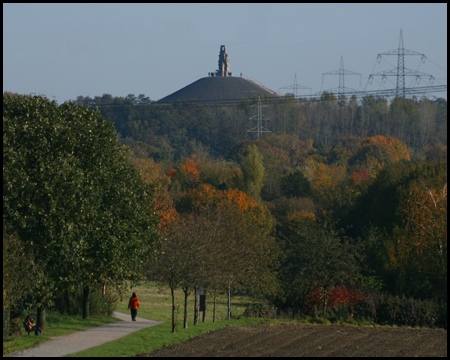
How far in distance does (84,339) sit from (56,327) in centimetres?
324

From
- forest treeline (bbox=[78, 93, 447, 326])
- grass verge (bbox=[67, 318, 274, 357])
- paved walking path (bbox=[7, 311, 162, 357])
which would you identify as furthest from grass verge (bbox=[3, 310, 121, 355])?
forest treeline (bbox=[78, 93, 447, 326])

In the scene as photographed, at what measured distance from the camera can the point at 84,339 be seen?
864 inches

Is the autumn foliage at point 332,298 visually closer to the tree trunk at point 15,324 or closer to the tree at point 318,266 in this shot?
the tree at point 318,266

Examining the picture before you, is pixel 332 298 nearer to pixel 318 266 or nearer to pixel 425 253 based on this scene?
pixel 318 266

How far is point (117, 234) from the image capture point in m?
24.5

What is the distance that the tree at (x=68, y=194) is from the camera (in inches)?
871

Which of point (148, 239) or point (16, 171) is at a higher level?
→ point (16, 171)

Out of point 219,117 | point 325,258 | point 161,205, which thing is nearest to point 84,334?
point 325,258

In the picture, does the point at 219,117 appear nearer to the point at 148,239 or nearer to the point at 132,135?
the point at 132,135

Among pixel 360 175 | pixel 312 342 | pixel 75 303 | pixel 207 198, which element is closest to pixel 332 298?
pixel 312 342

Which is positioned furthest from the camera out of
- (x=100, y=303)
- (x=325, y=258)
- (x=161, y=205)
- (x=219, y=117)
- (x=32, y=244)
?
(x=219, y=117)

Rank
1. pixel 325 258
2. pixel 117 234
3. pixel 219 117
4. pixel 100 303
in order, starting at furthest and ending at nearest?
pixel 219 117, pixel 325 258, pixel 100 303, pixel 117 234

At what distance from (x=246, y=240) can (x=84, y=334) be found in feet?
32.4

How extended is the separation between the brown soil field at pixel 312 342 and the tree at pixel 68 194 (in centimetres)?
511
